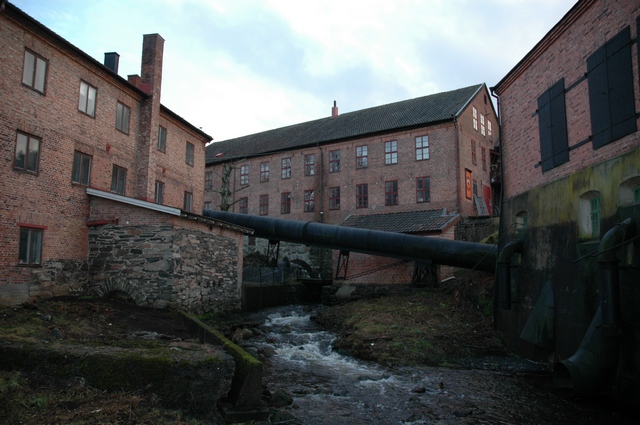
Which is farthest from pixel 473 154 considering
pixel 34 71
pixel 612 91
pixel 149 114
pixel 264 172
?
pixel 34 71

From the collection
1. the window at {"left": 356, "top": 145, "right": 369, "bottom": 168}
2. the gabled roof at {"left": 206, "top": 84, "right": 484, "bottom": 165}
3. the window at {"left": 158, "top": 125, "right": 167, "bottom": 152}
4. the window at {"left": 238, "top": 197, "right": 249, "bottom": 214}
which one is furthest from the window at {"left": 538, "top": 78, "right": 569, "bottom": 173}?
the window at {"left": 238, "top": 197, "right": 249, "bottom": 214}

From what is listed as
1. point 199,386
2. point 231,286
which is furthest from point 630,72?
point 231,286

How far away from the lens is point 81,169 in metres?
12.7

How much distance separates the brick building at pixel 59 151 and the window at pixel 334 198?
1196 cm

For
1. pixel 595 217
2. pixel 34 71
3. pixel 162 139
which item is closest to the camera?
pixel 595 217

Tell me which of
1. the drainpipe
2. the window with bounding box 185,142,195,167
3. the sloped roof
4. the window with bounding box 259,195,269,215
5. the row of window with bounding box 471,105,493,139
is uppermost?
the row of window with bounding box 471,105,493,139

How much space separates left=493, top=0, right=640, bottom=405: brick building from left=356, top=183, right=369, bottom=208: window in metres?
12.8

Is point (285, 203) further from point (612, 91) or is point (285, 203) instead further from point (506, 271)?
point (612, 91)

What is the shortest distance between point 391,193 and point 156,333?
17.2 m

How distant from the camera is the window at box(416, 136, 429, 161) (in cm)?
2250

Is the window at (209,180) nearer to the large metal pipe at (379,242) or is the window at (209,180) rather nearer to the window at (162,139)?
the large metal pipe at (379,242)

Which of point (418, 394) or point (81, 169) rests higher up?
point (81, 169)

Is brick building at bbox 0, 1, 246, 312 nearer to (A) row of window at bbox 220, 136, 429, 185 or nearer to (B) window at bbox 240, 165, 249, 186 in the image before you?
(A) row of window at bbox 220, 136, 429, 185

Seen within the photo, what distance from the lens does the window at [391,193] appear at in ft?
76.2
